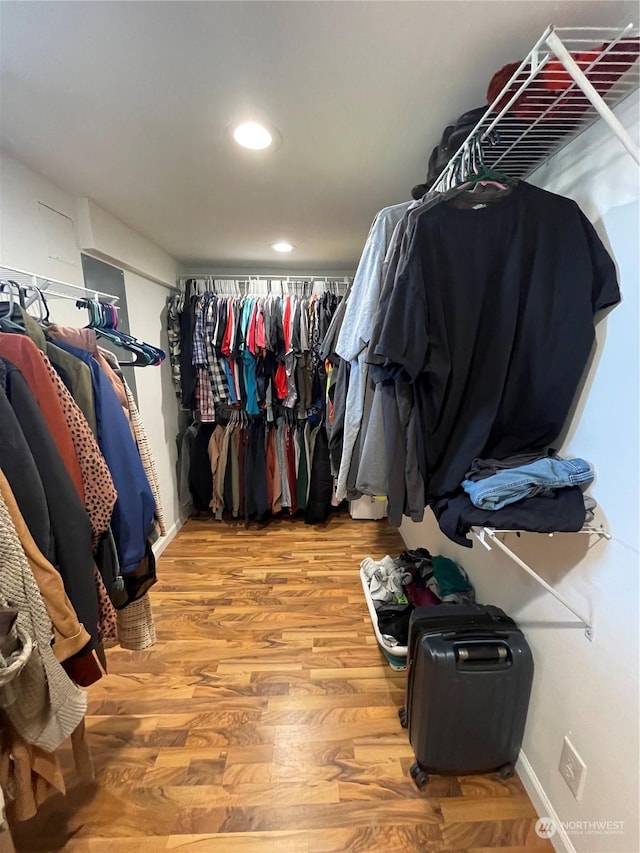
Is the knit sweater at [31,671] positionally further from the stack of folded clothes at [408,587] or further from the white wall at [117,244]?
the white wall at [117,244]

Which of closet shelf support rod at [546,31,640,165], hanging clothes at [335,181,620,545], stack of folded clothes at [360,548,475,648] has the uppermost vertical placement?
closet shelf support rod at [546,31,640,165]

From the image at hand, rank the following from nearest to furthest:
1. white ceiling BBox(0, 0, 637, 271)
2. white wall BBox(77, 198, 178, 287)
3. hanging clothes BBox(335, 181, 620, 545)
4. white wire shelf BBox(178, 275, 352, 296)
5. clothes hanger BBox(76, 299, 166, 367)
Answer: white ceiling BBox(0, 0, 637, 271)
hanging clothes BBox(335, 181, 620, 545)
clothes hanger BBox(76, 299, 166, 367)
white wall BBox(77, 198, 178, 287)
white wire shelf BBox(178, 275, 352, 296)

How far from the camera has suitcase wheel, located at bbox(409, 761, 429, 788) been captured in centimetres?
A: 124

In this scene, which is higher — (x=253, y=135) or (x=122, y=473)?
(x=253, y=135)

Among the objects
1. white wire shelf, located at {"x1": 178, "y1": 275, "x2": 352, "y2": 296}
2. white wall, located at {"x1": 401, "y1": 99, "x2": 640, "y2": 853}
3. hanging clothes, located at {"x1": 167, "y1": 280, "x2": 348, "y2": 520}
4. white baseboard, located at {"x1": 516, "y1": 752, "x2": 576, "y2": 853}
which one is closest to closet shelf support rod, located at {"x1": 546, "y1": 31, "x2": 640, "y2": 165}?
white wall, located at {"x1": 401, "y1": 99, "x2": 640, "y2": 853}

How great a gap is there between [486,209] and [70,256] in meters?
1.87

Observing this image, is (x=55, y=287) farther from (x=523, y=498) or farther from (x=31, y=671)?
(x=523, y=498)

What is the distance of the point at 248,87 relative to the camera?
1034mm

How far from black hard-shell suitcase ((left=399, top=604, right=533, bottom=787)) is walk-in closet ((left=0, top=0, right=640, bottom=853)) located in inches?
0.4

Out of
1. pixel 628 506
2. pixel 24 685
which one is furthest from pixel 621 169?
pixel 24 685

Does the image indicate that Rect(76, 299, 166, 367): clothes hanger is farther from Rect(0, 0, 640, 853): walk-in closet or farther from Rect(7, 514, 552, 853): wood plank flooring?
Rect(7, 514, 552, 853): wood plank flooring

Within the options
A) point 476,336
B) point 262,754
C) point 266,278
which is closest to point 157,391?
point 266,278

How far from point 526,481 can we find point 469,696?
2.61ft

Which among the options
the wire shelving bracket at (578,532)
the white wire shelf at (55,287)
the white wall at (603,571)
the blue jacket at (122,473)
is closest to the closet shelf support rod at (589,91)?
the white wall at (603,571)
